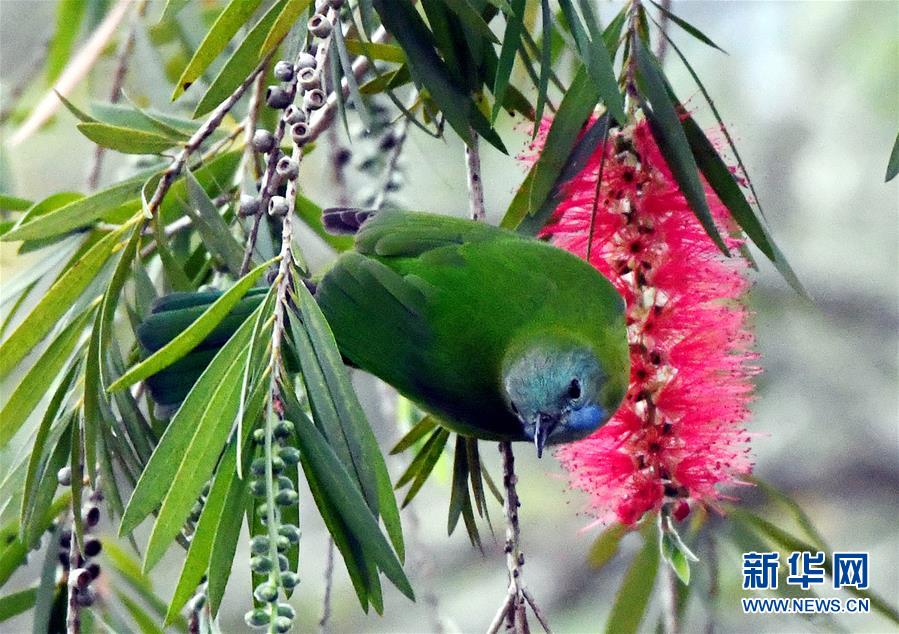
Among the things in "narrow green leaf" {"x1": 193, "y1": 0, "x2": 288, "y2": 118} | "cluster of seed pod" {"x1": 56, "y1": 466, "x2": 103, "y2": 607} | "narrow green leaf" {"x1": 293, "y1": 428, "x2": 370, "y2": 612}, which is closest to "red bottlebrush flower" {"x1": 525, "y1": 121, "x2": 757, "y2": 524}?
"narrow green leaf" {"x1": 193, "y1": 0, "x2": 288, "y2": 118}

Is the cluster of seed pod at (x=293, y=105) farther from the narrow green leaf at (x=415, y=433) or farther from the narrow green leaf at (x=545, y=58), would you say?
the narrow green leaf at (x=415, y=433)

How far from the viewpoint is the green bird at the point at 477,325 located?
1820 mm

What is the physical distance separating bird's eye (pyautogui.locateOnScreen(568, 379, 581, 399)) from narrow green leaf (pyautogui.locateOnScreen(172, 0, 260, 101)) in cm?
73

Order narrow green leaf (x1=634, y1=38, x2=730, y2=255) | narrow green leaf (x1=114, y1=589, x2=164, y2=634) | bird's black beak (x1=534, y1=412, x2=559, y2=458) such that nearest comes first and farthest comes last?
narrow green leaf (x1=634, y1=38, x2=730, y2=255)
bird's black beak (x1=534, y1=412, x2=559, y2=458)
narrow green leaf (x1=114, y1=589, x2=164, y2=634)

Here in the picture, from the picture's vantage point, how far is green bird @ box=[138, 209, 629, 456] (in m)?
1.82

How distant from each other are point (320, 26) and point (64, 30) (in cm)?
166

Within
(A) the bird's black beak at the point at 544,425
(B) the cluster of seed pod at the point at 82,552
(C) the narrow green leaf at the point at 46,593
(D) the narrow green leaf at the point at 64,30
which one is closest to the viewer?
(B) the cluster of seed pod at the point at 82,552

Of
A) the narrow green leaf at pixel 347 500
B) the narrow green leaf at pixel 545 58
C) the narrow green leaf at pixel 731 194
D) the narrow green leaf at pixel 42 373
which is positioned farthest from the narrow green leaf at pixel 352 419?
the narrow green leaf at pixel 731 194

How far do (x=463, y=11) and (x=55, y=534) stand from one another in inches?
39.1

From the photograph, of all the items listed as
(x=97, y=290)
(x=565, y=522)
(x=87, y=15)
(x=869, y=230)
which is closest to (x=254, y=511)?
(x=97, y=290)

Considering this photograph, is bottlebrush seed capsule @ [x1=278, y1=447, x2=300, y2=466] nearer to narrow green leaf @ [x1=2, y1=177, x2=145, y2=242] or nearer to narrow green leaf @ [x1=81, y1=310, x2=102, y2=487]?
narrow green leaf @ [x1=81, y1=310, x2=102, y2=487]

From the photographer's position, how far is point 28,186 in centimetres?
504

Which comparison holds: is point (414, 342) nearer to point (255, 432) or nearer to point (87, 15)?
point (255, 432)

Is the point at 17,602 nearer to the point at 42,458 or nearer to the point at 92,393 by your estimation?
the point at 42,458
